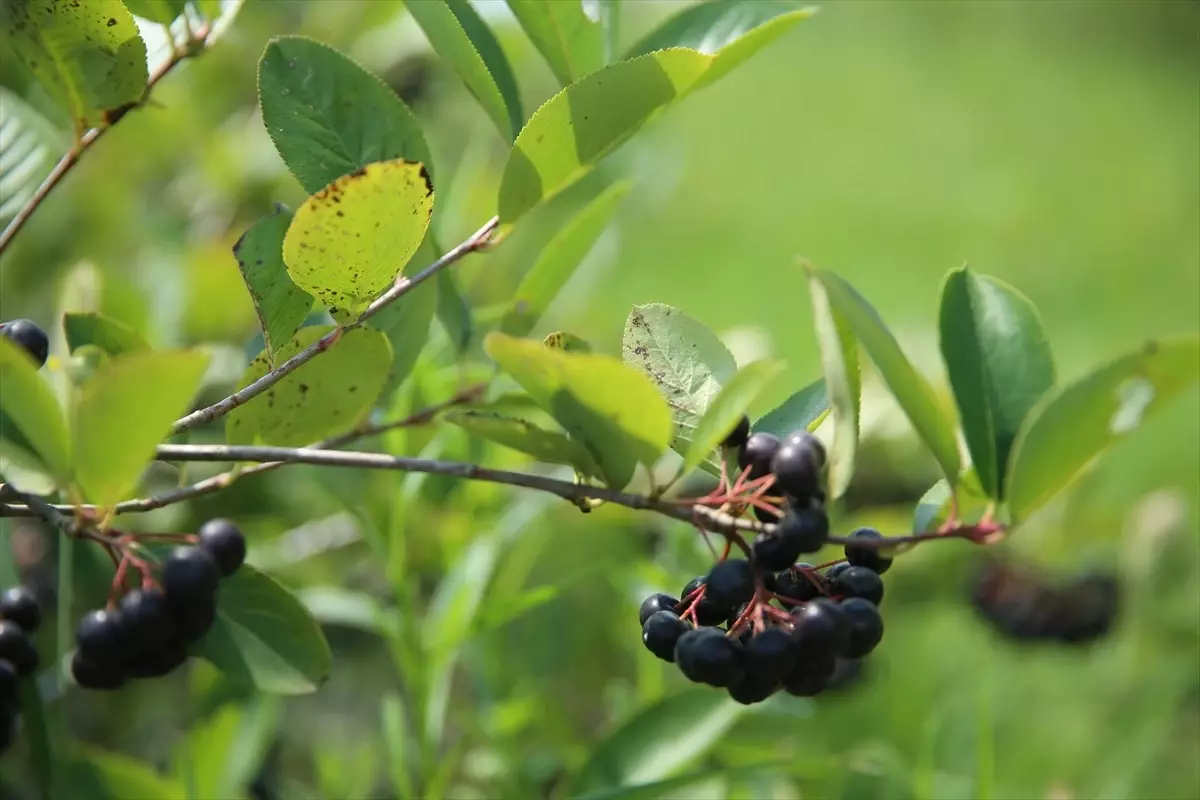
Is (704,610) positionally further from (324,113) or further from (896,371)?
(324,113)

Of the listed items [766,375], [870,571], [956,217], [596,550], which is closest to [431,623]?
[596,550]

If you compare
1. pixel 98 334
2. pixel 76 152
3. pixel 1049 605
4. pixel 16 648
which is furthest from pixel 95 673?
pixel 1049 605

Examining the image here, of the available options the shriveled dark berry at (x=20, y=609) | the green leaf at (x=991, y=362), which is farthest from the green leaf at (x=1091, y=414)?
the shriveled dark berry at (x=20, y=609)

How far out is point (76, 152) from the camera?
92cm

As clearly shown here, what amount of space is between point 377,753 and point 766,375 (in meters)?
1.60

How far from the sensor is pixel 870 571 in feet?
2.59

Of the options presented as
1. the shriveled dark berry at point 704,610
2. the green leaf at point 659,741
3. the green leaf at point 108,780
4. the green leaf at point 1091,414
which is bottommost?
the green leaf at point 659,741

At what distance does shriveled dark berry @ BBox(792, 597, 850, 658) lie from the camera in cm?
73

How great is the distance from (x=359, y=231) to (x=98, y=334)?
279 millimetres

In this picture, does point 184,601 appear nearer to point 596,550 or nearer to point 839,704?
point 596,550

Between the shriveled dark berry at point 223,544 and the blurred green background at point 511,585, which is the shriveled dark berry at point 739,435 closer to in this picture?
the blurred green background at point 511,585

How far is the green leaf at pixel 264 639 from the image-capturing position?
97cm

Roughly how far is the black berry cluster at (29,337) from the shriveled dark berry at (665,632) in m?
0.43

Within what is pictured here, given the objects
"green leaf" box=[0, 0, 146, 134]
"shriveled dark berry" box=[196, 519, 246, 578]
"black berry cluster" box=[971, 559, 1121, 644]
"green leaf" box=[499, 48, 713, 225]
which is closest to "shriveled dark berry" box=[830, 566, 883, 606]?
"green leaf" box=[499, 48, 713, 225]
